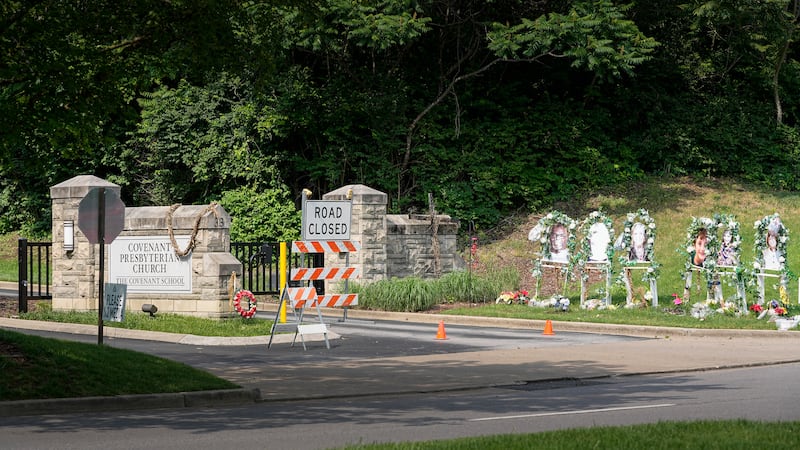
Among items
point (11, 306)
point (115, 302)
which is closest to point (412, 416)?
point (115, 302)

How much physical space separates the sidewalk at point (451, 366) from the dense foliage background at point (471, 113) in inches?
555

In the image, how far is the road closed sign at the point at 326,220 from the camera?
779 inches

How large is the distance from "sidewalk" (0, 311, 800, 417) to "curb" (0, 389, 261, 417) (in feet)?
0.03

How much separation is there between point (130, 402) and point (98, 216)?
164 inches

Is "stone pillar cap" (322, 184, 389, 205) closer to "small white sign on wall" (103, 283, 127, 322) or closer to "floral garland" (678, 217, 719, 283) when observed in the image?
"floral garland" (678, 217, 719, 283)

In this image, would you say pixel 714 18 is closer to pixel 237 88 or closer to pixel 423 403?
pixel 237 88

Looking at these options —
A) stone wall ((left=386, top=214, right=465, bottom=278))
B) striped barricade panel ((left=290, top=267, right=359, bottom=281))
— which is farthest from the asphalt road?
stone wall ((left=386, top=214, right=465, bottom=278))

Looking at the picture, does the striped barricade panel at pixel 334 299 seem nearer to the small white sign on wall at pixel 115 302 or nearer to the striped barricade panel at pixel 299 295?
the striped barricade panel at pixel 299 295

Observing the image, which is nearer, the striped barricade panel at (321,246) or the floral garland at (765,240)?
the striped barricade panel at (321,246)

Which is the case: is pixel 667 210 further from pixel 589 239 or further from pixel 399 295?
pixel 399 295

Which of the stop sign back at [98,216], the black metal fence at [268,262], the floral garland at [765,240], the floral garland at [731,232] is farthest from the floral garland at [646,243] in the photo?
the stop sign back at [98,216]

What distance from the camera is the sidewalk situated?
13.4 meters

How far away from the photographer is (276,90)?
3675 centimetres

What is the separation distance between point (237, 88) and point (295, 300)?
64.2 ft
